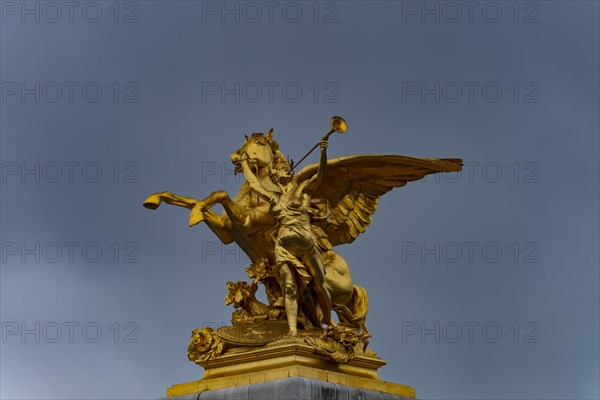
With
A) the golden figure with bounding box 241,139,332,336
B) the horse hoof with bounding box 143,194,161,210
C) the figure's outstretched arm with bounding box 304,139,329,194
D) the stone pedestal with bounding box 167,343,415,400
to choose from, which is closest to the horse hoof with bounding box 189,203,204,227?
the horse hoof with bounding box 143,194,161,210

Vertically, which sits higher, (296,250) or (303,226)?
(303,226)

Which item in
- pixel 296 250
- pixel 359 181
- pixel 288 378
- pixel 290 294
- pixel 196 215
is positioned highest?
pixel 359 181

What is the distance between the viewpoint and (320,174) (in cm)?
2255

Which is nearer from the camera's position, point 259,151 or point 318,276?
point 318,276

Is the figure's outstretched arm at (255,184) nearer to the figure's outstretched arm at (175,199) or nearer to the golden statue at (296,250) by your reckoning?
the golden statue at (296,250)

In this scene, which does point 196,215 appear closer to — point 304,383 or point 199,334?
point 199,334

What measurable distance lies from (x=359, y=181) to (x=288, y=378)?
4250mm

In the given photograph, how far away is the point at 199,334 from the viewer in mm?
22781

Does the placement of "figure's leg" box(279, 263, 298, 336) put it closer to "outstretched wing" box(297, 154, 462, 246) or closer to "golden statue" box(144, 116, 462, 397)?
"golden statue" box(144, 116, 462, 397)

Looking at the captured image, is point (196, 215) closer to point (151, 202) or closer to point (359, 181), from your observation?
point (151, 202)

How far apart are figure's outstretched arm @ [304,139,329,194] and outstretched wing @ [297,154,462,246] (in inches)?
16.5

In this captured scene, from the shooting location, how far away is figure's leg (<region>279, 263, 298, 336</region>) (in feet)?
72.9

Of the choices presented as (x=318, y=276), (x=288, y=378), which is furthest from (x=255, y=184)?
(x=288, y=378)

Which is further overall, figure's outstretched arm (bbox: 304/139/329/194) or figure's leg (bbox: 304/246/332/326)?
figure's leg (bbox: 304/246/332/326)
